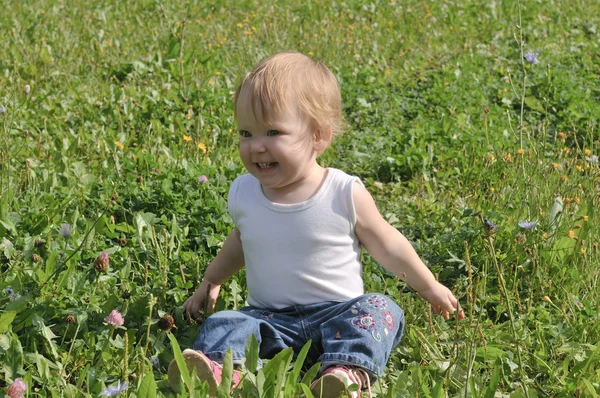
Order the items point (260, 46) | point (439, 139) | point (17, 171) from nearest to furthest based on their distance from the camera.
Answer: point (17, 171), point (439, 139), point (260, 46)

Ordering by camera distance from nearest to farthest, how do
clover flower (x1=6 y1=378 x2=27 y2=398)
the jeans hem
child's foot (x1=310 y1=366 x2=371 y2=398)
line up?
clover flower (x1=6 y1=378 x2=27 y2=398)
child's foot (x1=310 y1=366 x2=371 y2=398)
the jeans hem

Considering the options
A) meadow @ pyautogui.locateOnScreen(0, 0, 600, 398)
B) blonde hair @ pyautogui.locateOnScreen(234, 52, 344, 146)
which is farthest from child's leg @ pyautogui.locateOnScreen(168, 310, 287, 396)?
blonde hair @ pyautogui.locateOnScreen(234, 52, 344, 146)

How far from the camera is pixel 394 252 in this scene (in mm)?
2766

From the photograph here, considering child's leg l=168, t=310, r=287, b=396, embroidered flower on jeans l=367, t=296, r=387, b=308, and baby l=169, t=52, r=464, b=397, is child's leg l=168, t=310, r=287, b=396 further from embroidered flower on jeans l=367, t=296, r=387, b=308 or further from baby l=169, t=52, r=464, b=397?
embroidered flower on jeans l=367, t=296, r=387, b=308

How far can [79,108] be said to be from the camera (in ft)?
16.1

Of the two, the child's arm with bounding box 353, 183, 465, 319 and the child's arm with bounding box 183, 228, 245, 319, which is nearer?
the child's arm with bounding box 353, 183, 465, 319

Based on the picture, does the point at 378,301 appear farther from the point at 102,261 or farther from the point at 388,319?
the point at 102,261

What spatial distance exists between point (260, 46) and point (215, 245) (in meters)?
3.35

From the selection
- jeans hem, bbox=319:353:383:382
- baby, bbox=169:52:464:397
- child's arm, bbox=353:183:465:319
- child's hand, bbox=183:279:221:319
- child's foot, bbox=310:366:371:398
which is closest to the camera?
child's foot, bbox=310:366:371:398

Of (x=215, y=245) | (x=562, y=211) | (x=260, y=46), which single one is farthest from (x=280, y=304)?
(x=260, y=46)

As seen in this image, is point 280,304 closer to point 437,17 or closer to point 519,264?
point 519,264

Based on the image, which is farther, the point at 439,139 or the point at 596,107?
the point at 596,107

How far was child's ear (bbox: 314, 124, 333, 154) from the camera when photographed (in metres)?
2.78

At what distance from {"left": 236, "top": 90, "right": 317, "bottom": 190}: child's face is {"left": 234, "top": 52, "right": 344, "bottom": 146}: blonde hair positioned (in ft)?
0.07
